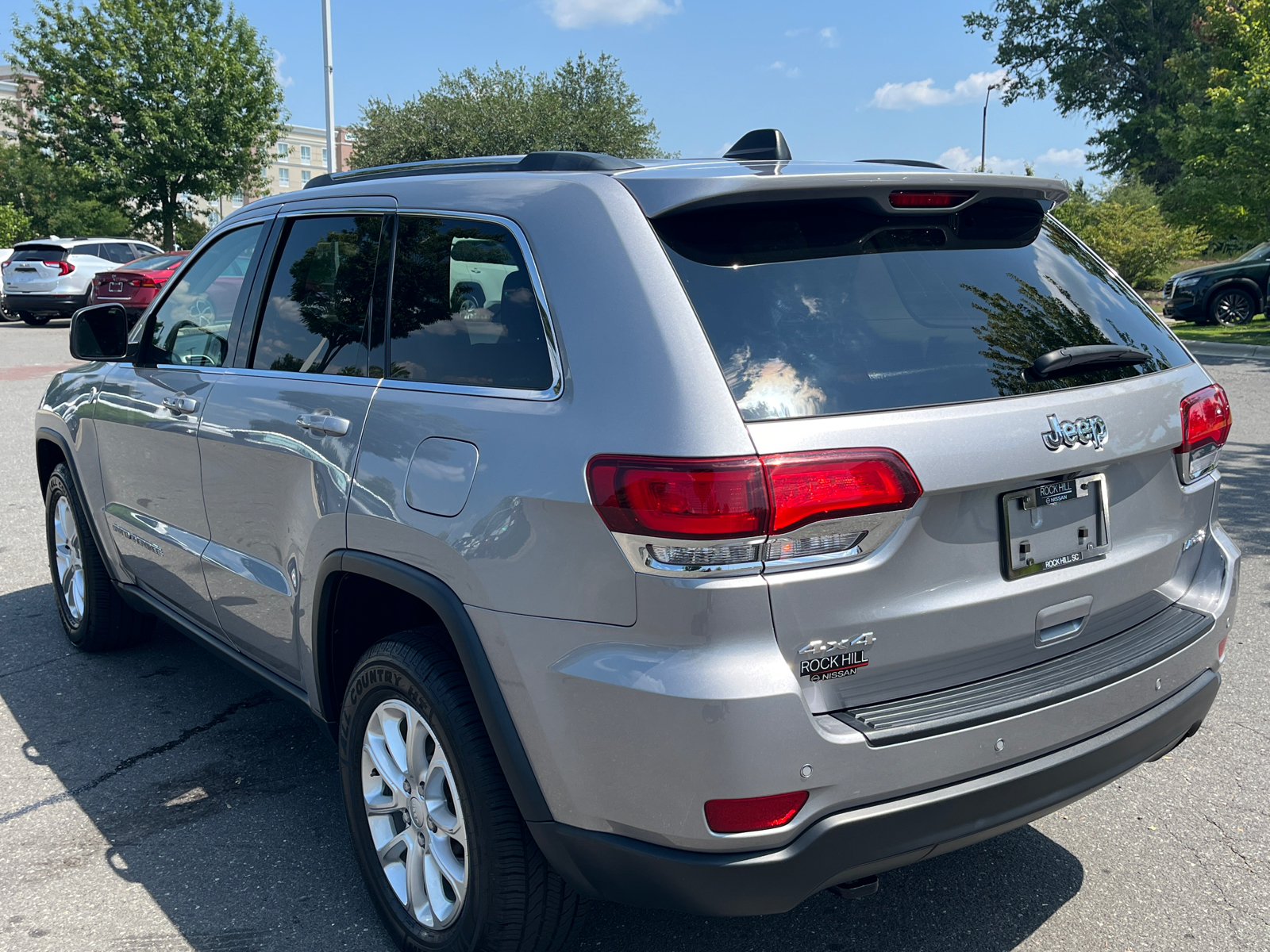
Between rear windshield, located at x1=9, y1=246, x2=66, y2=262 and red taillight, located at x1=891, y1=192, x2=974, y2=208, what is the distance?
2345 centimetres

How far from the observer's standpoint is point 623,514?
203 cm

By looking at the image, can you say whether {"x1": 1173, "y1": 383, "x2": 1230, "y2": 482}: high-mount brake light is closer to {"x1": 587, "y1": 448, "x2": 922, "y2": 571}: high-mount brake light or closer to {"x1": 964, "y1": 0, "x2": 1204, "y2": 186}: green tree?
{"x1": 587, "y1": 448, "x2": 922, "y2": 571}: high-mount brake light

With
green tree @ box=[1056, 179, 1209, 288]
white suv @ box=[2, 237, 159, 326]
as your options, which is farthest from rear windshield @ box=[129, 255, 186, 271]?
green tree @ box=[1056, 179, 1209, 288]

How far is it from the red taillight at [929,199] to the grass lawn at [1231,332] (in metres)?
16.3

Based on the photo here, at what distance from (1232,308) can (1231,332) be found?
1858mm

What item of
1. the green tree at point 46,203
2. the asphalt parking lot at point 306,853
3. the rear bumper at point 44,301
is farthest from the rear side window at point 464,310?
the green tree at point 46,203

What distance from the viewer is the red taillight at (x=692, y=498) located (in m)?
1.98

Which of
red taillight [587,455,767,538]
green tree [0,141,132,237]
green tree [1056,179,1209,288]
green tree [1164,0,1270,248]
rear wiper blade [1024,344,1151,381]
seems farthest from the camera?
green tree [0,141,132,237]

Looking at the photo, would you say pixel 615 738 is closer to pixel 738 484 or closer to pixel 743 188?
pixel 738 484

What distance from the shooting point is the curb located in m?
16.1

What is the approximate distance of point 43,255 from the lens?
2220 centimetres

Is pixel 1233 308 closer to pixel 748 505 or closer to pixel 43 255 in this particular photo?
pixel 748 505

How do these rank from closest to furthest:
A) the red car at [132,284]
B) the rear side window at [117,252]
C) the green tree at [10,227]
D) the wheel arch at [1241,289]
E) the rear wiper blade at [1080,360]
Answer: the rear wiper blade at [1080,360] → the red car at [132,284] → the wheel arch at [1241,289] → the rear side window at [117,252] → the green tree at [10,227]

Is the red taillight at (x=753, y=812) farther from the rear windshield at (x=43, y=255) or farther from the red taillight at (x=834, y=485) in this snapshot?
the rear windshield at (x=43, y=255)
